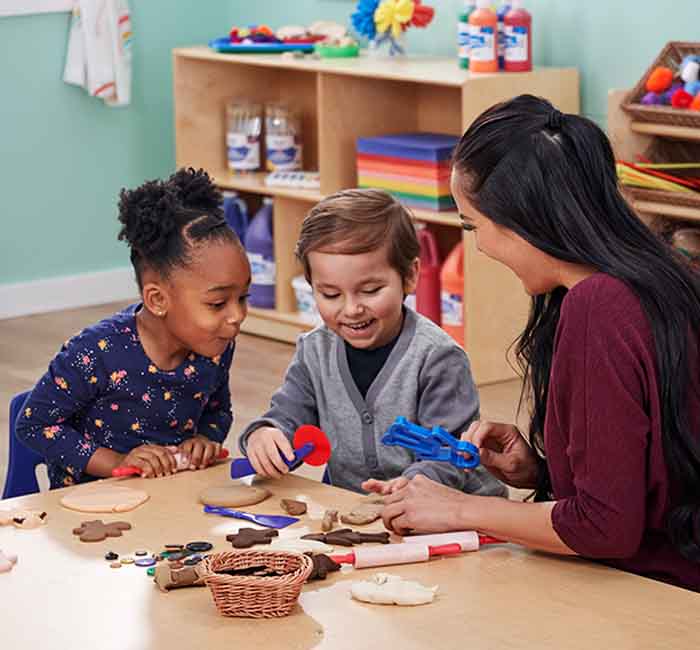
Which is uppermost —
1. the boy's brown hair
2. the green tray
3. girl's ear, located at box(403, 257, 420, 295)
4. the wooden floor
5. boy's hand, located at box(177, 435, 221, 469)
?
the green tray

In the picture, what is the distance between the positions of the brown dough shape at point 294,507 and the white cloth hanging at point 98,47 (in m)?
3.67

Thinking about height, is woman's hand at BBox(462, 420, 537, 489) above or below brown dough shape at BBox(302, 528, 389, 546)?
above

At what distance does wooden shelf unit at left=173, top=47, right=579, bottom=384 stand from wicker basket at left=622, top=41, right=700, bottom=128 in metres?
0.38

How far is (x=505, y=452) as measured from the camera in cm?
173

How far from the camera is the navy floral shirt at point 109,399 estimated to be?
6.64ft

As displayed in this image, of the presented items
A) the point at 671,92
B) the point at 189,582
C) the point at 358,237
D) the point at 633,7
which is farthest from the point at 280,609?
the point at 633,7

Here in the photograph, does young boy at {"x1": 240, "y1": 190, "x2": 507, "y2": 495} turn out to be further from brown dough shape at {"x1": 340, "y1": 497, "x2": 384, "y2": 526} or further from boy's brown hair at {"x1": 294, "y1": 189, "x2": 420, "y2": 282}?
brown dough shape at {"x1": 340, "y1": 497, "x2": 384, "y2": 526}

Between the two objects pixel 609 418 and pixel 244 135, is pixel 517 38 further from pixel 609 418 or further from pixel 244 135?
pixel 609 418

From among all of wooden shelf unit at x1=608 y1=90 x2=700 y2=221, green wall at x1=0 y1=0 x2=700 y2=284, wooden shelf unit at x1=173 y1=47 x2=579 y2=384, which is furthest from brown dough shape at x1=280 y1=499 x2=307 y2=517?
green wall at x1=0 y1=0 x2=700 y2=284

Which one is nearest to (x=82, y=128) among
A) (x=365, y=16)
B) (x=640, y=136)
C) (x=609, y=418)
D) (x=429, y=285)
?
(x=365, y=16)

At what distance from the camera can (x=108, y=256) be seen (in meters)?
5.45

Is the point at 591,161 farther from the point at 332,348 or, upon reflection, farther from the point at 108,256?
the point at 108,256

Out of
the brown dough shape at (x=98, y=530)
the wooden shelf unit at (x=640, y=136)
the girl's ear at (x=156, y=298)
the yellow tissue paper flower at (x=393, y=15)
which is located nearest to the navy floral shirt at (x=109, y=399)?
the girl's ear at (x=156, y=298)

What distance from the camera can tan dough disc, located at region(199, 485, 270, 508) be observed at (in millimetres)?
1699
